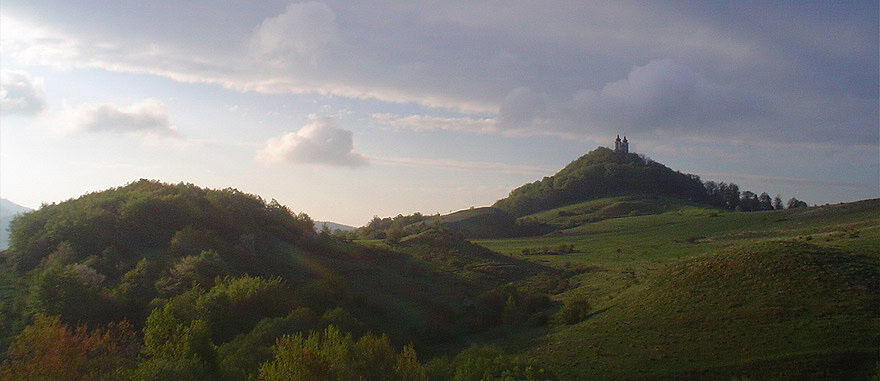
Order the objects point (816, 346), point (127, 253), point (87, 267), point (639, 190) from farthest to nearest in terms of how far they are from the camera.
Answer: point (639, 190) → point (127, 253) → point (87, 267) → point (816, 346)

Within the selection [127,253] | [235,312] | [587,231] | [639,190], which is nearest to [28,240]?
[127,253]

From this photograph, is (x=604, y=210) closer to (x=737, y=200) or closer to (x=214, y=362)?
(x=737, y=200)

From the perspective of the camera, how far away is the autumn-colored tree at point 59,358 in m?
15.5

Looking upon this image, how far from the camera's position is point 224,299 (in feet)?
95.8

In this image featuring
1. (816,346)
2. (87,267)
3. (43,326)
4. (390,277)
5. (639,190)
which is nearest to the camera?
(43,326)

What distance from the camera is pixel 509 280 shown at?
55469 mm

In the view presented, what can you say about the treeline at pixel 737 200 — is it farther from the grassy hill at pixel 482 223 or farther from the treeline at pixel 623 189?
the grassy hill at pixel 482 223

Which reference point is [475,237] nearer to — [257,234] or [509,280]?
[509,280]

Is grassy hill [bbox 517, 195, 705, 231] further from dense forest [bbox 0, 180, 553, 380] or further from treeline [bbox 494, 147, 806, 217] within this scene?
dense forest [bbox 0, 180, 553, 380]

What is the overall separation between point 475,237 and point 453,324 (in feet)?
235

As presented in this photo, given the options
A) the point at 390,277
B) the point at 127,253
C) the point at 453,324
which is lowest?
the point at 453,324

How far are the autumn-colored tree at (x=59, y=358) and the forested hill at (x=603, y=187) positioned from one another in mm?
155603


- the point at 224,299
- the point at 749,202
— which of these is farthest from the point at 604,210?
the point at 224,299

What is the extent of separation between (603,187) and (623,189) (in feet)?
21.8
